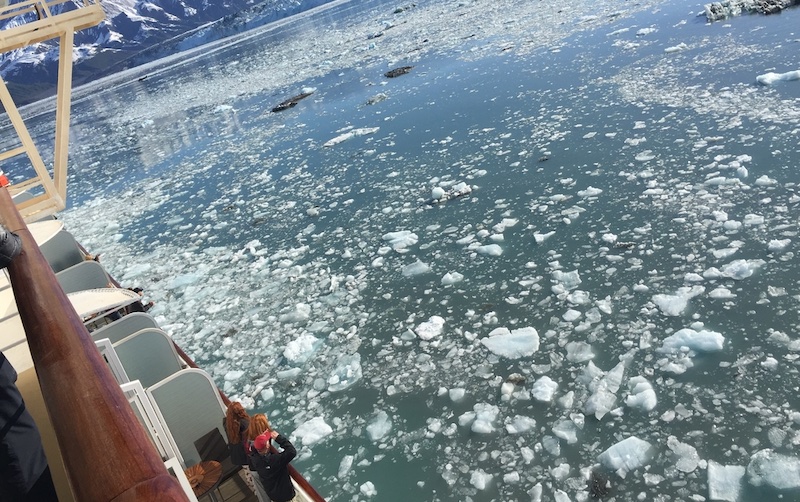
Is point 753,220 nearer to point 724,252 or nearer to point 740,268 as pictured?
point 724,252

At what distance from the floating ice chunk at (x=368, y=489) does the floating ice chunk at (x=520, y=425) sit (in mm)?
1259

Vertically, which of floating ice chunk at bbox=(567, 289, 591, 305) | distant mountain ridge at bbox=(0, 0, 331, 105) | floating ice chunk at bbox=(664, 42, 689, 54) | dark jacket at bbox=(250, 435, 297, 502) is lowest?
floating ice chunk at bbox=(567, 289, 591, 305)

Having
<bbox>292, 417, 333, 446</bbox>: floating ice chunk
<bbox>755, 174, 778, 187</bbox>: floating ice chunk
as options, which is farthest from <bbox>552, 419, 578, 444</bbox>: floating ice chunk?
<bbox>755, 174, 778, 187</bbox>: floating ice chunk

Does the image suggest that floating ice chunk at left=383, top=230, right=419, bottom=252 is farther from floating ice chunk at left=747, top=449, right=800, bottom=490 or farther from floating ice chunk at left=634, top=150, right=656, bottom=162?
floating ice chunk at left=747, top=449, right=800, bottom=490

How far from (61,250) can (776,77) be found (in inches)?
537

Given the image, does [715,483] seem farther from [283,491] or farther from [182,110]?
[182,110]

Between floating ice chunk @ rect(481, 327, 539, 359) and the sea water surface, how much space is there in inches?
0.9

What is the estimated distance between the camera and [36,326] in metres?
0.94

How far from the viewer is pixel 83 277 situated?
24.7 ft

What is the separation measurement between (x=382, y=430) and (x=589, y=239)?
3875 mm

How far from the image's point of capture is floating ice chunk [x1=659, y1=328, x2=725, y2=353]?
472 centimetres

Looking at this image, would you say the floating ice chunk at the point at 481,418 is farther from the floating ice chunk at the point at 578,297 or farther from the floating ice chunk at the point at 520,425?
the floating ice chunk at the point at 578,297

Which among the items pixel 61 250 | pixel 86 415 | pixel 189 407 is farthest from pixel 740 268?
pixel 61 250

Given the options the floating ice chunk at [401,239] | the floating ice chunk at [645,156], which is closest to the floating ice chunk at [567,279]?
the floating ice chunk at [401,239]
